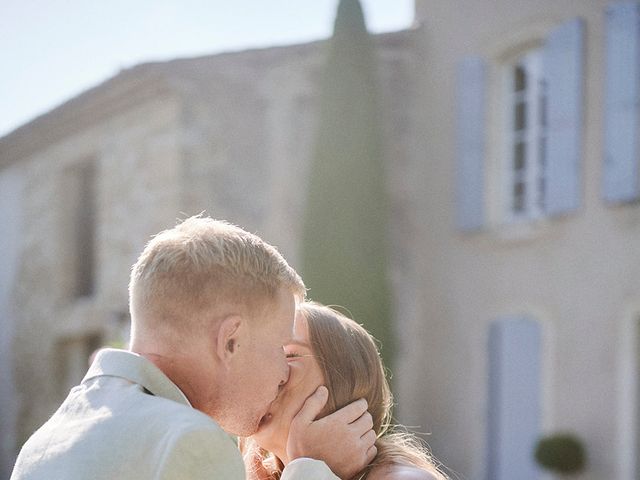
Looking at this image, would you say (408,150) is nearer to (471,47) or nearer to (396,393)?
(471,47)

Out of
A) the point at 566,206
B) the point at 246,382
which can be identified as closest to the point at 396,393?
the point at 566,206

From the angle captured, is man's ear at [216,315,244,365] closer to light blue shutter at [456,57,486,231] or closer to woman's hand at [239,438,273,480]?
woman's hand at [239,438,273,480]

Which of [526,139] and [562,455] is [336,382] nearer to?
[562,455]

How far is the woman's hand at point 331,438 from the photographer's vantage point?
2.44 meters

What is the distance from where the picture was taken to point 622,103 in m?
9.52

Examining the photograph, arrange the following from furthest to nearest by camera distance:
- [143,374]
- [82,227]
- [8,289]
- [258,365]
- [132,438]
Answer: [8,289] < [82,227] < [258,365] < [143,374] < [132,438]

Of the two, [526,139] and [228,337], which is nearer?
[228,337]

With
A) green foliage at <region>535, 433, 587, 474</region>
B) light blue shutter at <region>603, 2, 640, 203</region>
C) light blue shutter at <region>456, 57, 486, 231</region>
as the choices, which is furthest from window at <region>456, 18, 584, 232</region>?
green foliage at <region>535, 433, 587, 474</region>

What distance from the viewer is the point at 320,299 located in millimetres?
11086

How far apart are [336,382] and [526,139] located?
30.3 feet

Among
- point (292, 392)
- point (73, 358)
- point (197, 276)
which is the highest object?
point (197, 276)

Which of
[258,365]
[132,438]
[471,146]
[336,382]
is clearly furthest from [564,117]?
[132,438]

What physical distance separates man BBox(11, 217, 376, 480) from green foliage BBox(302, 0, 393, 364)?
904cm

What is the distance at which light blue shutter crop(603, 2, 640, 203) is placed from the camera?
30.8 feet
